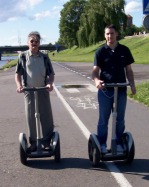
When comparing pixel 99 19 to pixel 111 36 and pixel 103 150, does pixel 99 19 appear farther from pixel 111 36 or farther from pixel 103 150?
pixel 103 150

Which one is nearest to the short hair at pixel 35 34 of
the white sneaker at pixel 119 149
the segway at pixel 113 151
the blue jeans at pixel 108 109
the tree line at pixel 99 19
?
the blue jeans at pixel 108 109

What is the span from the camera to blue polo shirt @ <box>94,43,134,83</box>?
6.11 metres

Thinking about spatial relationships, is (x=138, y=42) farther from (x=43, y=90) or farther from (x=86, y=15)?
(x=43, y=90)

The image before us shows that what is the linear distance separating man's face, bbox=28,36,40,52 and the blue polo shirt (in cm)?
94

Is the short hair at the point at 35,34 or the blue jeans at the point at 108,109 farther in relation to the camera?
the short hair at the point at 35,34

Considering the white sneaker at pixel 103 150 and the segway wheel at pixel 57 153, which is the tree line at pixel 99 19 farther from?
the white sneaker at pixel 103 150

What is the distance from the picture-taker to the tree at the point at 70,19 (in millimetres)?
106688

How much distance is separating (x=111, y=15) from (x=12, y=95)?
5398 cm

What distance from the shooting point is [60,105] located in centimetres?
1406

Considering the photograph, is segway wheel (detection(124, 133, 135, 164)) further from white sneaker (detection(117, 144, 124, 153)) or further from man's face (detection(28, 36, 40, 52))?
man's face (detection(28, 36, 40, 52))

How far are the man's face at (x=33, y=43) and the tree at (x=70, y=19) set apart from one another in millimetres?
98891

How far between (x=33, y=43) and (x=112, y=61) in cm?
122

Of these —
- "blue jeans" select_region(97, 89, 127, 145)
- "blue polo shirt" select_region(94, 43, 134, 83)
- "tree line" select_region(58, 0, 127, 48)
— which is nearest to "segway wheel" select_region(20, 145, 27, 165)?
"blue jeans" select_region(97, 89, 127, 145)

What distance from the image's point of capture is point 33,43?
21.0 feet
